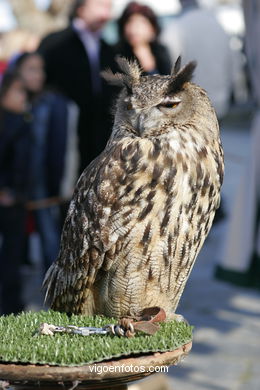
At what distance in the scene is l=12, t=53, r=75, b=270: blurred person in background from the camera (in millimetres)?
6258

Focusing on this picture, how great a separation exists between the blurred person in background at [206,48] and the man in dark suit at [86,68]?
1206mm

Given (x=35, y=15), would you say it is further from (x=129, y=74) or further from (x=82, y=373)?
(x=82, y=373)

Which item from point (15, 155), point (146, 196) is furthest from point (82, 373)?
point (15, 155)

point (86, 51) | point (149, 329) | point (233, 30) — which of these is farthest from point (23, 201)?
point (233, 30)

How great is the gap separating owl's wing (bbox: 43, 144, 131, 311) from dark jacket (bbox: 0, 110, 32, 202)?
8.66 ft

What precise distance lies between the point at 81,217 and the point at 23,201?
2773mm

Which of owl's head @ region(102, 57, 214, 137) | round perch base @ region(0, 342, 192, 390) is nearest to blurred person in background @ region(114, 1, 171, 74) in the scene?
owl's head @ region(102, 57, 214, 137)

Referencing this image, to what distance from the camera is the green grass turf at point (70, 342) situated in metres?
2.29

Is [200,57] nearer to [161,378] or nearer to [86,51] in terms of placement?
[86,51]

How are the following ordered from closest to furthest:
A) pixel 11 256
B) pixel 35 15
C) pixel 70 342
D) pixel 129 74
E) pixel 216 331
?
1. pixel 70 342
2. pixel 129 74
3. pixel 11 256
4. pixel 216 331
5. pixel 35 15

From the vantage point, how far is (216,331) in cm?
587

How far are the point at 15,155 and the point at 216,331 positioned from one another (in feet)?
5.47

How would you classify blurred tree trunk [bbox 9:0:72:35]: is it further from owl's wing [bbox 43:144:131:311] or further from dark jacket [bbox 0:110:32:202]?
owl's wing [bbox 43:144:131:311]

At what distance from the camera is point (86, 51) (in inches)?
246
